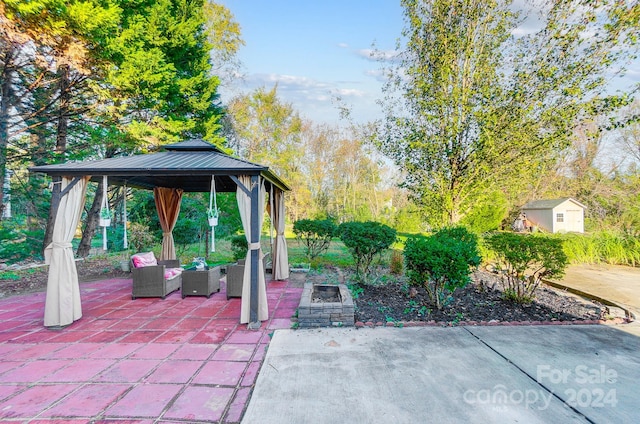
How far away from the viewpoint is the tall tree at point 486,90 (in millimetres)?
5578

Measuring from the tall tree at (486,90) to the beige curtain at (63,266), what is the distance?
6420 millimetres

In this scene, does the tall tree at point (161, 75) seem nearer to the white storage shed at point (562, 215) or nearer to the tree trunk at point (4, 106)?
the tree trunk at point (4, 106)

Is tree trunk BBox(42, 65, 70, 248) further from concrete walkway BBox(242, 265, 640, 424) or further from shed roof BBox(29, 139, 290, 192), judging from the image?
concrete walkway BBox(242, 265, 640, 424)

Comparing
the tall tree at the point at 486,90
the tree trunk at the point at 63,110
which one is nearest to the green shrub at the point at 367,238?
the tall tree at the point at 486,90

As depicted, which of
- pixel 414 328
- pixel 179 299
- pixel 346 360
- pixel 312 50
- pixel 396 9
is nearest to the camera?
pixel 346 360

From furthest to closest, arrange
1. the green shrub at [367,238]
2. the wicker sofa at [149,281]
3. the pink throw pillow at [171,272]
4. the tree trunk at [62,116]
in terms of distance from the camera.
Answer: the tree trunk at [62,116] < the pink throw pillow at [171,272] < the green shrub at [367,238] < the wicker sofa at [149,281]

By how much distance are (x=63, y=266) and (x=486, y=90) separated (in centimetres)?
823

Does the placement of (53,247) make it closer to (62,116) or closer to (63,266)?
(63,266)

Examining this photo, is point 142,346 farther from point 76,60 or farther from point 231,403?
point 76,60

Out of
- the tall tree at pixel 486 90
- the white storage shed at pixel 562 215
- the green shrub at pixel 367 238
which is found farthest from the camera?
the white storage shed at pixel 562 215

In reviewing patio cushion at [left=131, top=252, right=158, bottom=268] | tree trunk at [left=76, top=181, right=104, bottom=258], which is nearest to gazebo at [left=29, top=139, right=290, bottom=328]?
patio cushion at [left=131, top=252, right=158, bottom=268]

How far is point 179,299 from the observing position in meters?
5.16

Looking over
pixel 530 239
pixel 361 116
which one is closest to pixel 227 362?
pixel 530 239

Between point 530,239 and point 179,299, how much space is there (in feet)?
19.3
